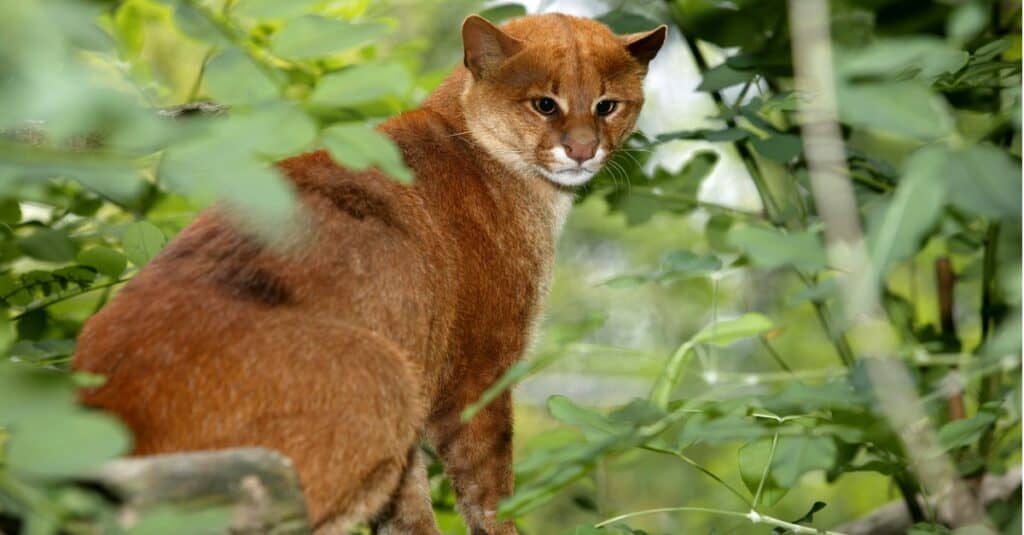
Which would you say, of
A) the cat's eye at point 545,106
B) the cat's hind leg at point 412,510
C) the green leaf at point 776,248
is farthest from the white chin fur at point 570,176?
the green leaf at point 776,248

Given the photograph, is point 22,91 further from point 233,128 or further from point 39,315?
point 39,315

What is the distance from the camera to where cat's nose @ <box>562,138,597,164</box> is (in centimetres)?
400

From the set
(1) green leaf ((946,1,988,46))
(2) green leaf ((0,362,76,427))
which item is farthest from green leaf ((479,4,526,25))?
(2) green leaf ((0,362,76,427))

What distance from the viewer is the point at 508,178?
4043 mm

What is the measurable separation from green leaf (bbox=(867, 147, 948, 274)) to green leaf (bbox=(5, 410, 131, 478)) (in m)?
1.16

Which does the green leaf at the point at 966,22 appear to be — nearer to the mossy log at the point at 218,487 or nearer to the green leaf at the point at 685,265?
the green leaf at the point at 685,265

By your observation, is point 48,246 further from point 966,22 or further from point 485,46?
point 966,22

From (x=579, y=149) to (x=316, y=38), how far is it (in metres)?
2.00

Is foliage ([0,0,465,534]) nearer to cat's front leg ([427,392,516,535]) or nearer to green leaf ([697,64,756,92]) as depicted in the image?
cat's front leg ([427,392,516,535])

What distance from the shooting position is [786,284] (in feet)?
32.4

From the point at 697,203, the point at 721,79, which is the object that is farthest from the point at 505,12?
the point at 697,203

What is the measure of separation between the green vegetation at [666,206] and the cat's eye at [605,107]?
0.25 metres

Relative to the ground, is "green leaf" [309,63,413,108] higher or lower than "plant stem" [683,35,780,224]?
higher

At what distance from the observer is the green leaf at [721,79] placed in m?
3.99
